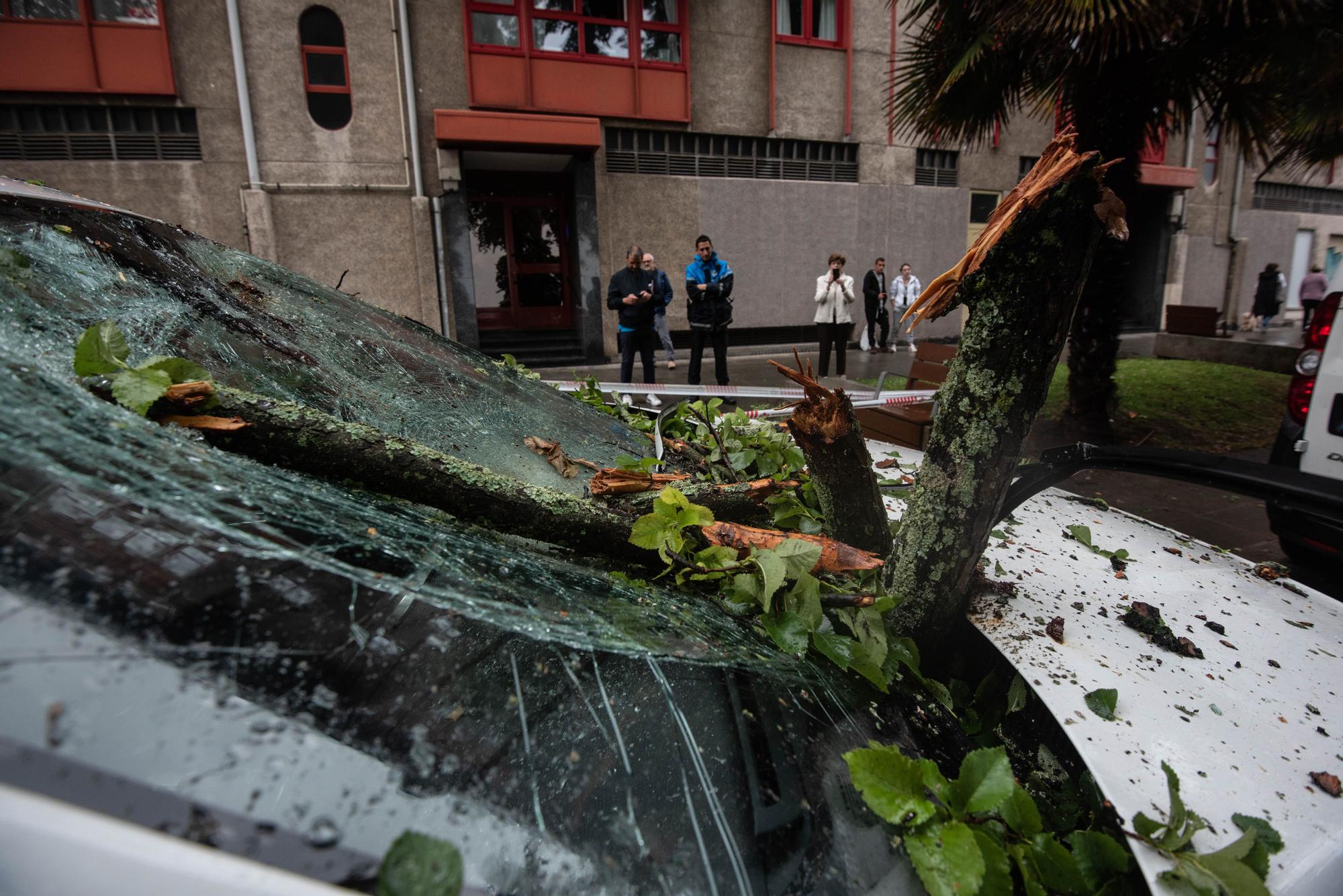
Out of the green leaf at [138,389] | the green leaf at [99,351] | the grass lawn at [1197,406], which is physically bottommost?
the grass lawn at [1197,406]

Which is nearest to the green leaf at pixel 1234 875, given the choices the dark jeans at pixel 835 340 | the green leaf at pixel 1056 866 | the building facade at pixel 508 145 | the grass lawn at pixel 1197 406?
the green leaf at pixel 1056 866

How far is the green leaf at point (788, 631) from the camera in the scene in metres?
1.19

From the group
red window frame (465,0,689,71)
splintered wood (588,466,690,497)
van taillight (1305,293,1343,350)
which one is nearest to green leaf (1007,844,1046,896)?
splintered wood (588,466,690,497)

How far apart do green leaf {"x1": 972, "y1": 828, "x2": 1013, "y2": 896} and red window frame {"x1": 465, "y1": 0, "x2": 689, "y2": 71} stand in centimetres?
1277

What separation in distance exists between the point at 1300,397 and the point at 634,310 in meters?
6.56

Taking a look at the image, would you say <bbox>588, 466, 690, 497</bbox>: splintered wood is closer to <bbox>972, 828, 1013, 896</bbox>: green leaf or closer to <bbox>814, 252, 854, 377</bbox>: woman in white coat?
<bbox>972, 828, 1013, 896</bbox>: green leaf

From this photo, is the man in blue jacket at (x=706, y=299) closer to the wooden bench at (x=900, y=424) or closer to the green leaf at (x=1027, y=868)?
the wooden bench at (x=900, y=424)

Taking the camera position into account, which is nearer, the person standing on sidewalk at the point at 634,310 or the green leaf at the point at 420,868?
the green leaf at the point at 420,868

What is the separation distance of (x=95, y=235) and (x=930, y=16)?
257 inches

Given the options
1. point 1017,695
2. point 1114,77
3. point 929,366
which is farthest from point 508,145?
point 1017,695

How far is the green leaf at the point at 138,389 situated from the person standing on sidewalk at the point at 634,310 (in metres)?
7.57

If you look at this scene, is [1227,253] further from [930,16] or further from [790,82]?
[930,16]

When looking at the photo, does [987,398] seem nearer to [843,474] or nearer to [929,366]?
[843,474]

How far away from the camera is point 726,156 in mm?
12969
